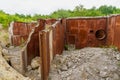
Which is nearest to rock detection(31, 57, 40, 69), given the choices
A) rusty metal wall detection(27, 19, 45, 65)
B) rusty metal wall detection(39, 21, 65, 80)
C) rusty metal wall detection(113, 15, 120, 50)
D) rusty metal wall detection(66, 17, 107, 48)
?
rusty metal wall detection(27, 19, 45, 65)

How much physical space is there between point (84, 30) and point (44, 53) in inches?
146

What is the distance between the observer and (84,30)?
1182 centimetres

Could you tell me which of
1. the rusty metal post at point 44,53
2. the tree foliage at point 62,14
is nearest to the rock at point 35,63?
the rusty metal post at point 44,53

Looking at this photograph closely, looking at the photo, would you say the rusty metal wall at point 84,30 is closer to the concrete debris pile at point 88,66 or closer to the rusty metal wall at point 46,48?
the concrete debris pile at point 88,66

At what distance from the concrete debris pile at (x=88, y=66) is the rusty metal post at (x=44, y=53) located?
230mm

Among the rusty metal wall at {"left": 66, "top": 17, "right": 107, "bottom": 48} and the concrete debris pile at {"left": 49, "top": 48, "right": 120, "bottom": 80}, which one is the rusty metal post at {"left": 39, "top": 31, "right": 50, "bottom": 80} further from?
the rusty metal wall at {"left": 66, "top": 17, "right": 107, "bottom": 48}

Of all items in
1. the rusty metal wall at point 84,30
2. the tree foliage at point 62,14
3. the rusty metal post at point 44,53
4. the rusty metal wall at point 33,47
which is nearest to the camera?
the rusty metal post at point 44,53

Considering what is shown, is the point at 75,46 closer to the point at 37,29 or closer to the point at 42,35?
the point at 37,29

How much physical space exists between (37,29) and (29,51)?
116 centimetres

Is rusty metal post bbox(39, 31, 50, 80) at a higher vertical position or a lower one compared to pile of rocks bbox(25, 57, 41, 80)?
higher

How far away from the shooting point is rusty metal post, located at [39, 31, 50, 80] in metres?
8.52

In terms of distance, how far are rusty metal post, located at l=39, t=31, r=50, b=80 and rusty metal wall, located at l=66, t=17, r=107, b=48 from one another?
351 cm

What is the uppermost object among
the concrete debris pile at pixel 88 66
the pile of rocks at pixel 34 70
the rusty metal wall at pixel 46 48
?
the rusty metal wall at pixel 46 48

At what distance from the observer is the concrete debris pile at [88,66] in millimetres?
8344
